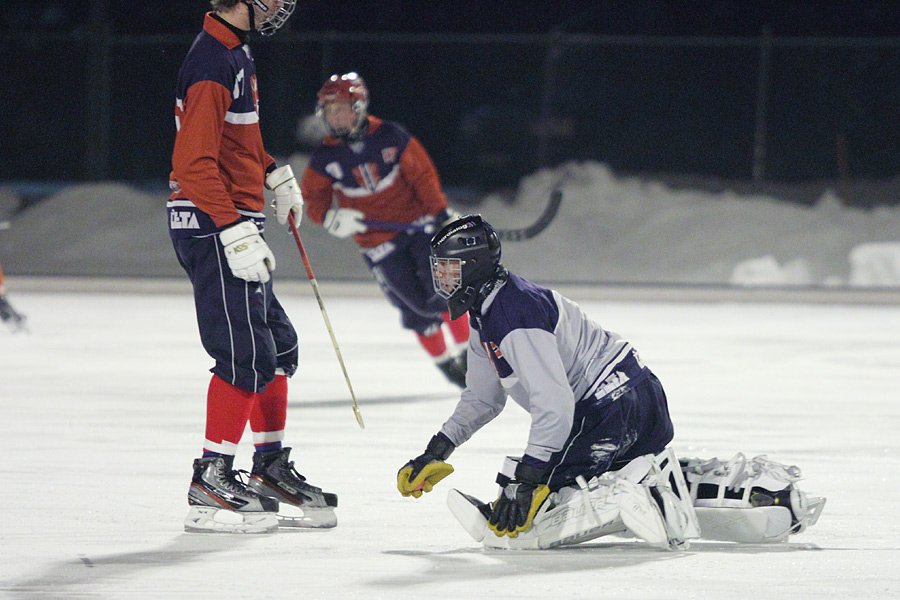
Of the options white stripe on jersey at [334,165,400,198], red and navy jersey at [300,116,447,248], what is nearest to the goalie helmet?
red and navy jersey at [300,116,447,248]

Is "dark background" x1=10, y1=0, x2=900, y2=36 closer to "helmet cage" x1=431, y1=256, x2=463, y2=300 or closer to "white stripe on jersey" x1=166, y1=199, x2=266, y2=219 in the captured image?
"white stripe on jersey" x1=166, y1=199, x2=266, y2=219

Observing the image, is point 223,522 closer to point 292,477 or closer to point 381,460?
point 292,477

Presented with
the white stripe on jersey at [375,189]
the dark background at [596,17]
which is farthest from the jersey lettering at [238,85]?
the dark background at [596,17]

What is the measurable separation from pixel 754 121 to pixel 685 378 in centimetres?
955

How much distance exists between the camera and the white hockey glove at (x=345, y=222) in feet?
→ 25.5

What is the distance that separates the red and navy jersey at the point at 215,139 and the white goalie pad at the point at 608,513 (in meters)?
1.14

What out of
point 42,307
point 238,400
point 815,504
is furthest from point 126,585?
point 42,307

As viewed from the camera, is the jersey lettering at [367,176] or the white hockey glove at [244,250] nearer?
the white hockey glove at [244,250]

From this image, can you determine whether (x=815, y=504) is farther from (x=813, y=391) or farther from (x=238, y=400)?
(x=813, y=391)

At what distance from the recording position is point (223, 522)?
436 cm

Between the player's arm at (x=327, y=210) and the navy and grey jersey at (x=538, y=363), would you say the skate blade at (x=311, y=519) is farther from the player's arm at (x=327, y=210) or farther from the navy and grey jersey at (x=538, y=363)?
the player's arm at (x=327, y=210)

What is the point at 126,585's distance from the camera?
3.65m

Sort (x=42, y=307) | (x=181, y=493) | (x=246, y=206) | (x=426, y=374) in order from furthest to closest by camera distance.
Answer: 1. (x=42, y=307)
2. (x=426, y=374)
3. (x=181, y=493)
4. (x=246, y=206)

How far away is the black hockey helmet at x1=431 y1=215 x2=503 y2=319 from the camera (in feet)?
13.5
